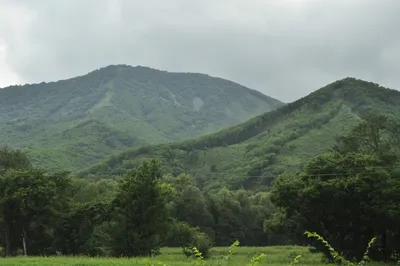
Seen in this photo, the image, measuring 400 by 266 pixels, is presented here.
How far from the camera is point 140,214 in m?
46.4

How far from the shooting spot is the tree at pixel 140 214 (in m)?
45.6

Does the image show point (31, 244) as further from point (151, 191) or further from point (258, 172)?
point (258, 172)

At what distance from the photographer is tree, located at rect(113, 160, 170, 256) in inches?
1796

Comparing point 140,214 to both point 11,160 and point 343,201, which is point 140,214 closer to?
point 343,201

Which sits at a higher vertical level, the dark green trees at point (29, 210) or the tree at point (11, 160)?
the tree at point (11, 160)

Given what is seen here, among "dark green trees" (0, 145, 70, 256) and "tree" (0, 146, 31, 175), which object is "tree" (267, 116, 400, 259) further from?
"tree" (0, 146, 31, 175)

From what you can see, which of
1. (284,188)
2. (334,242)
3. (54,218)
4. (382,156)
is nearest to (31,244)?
(54,218)

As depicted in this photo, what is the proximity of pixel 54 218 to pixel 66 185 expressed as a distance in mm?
4678

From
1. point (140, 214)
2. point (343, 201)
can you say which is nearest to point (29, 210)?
point (140, 214)

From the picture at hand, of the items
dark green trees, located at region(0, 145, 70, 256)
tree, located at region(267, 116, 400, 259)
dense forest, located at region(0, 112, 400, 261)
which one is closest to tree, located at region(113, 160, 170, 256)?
dense forest, located at region(0, 112, 400, 261)

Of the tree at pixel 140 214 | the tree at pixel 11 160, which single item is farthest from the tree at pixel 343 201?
the tree at pixel 11 160

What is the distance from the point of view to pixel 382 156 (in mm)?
46469

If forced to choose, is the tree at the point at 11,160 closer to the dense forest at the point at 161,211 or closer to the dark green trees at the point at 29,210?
the dense forest at the point at 161,211

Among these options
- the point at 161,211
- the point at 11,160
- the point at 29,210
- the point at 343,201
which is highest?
the point at 11,160
